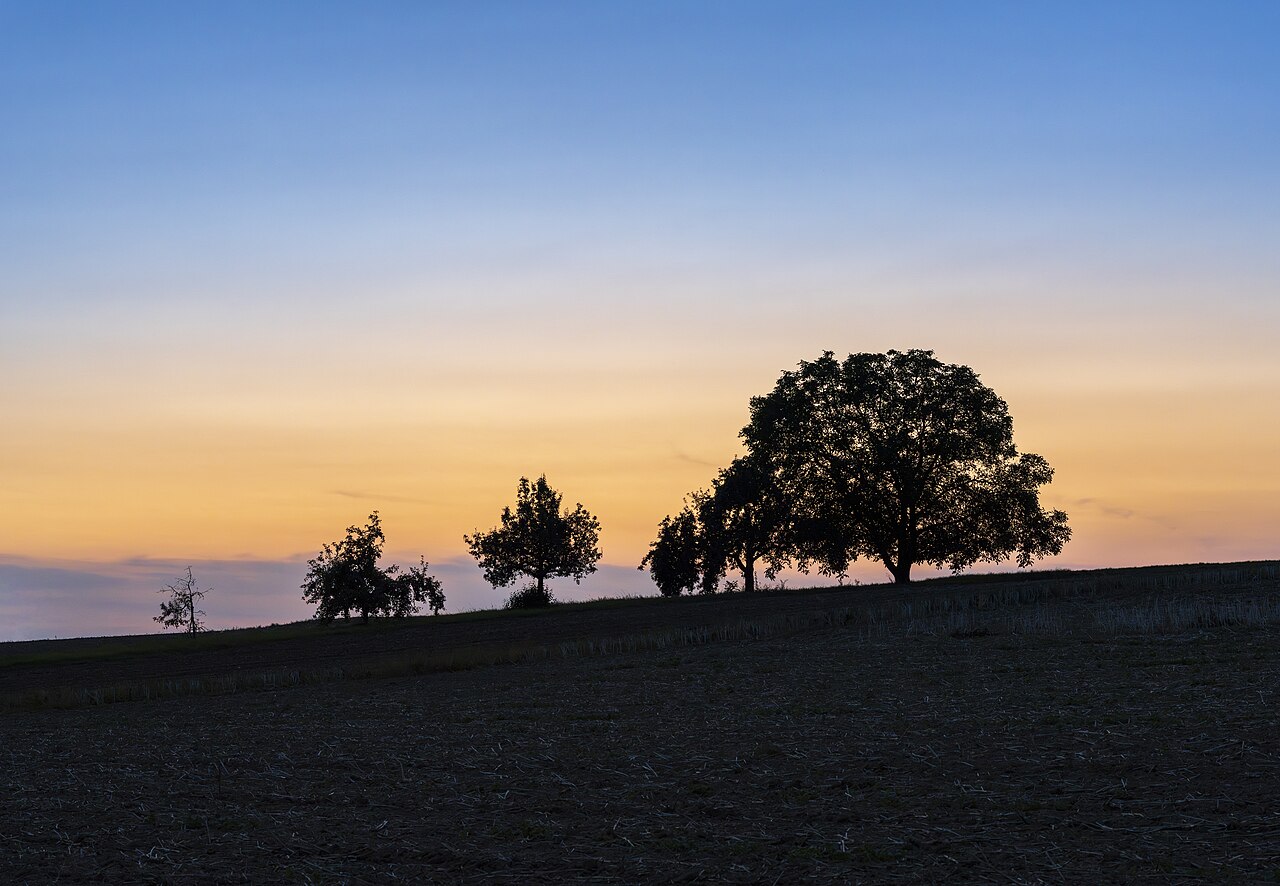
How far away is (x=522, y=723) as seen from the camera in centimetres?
2244

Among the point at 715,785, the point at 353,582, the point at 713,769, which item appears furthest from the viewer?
the point at 353,582

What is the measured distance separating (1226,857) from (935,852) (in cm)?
251

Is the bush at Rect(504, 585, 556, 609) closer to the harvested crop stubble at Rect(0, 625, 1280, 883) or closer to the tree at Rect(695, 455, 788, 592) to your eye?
the tree at Rect(695, 455, 788, 592)

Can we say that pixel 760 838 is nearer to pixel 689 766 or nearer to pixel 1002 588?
pixel 689 766

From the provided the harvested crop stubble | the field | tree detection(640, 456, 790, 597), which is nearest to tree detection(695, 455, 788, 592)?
tree detection(640, 456, 790, 597)

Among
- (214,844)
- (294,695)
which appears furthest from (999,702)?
(294,695)

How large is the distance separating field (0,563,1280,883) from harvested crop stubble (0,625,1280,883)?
6 cm

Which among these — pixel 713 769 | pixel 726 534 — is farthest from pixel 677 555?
pixel 713 769

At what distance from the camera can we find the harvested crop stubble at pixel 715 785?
1134 centimetres

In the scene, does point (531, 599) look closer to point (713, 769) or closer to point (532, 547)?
point (532, 547)

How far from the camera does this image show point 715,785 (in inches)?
588

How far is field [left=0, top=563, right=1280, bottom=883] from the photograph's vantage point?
1147 centimetres

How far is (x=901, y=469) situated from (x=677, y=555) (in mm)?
25258

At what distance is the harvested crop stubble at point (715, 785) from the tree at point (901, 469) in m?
44.0
